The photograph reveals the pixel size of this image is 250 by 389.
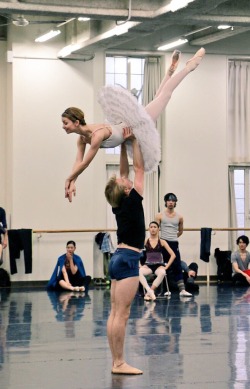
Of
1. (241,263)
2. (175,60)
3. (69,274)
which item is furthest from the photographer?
(241,263)

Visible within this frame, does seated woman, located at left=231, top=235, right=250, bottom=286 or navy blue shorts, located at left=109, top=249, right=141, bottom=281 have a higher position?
navy blue shorts, located at left=109, top=249, right=141, bottom=281

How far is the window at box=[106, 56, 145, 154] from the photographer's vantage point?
51.9 ft

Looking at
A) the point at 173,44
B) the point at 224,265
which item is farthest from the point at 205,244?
the point at 173,44

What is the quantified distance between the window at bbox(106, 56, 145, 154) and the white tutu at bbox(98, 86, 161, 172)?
8.81 m

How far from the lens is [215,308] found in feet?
37.4

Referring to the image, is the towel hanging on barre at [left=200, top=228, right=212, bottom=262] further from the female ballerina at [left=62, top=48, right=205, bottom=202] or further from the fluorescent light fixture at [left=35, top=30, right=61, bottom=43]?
the female ballerina at [left=62, top=48, right=205, bottom=202]

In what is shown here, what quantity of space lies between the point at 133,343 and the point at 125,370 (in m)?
1.62

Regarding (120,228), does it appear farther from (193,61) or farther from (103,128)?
(193,61)

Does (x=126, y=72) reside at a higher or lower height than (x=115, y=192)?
higher

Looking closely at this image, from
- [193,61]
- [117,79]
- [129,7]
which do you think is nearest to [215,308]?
[129,7]

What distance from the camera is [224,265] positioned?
15867mm

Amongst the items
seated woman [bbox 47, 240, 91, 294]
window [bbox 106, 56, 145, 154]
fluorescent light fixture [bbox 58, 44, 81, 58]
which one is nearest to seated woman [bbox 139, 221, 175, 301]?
seated woman [bbox 47, 240, 91, 294]

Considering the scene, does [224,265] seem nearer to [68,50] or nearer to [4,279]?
[4,279]

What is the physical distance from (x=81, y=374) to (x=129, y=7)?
6066mm
